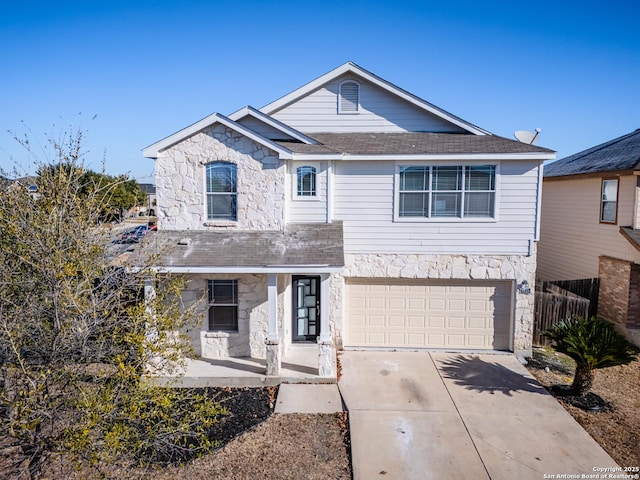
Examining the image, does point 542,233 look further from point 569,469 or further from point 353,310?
point 569,469

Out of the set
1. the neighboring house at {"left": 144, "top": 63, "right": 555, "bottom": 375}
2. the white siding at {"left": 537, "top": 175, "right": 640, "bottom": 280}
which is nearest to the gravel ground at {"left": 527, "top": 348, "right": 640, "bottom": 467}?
the neighboring house at {"left": 144, "top": 63, "right": 555, "bottom": 375}

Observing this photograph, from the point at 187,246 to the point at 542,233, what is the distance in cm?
1501

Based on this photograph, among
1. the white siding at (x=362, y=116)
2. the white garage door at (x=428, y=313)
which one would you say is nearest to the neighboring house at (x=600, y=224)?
the white garage door at (x=428, y=313)

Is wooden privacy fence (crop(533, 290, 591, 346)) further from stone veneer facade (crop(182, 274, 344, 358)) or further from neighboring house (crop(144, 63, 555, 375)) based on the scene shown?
stone veneer facade (crop(182, 274, 344, 358))

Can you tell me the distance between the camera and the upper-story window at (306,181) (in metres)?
12.0

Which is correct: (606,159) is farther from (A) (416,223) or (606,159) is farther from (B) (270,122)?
(B) (270,122)

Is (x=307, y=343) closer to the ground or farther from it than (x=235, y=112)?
closer to the ground

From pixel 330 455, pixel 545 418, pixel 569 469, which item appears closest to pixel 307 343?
pixel 330 455

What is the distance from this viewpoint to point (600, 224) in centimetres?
1470

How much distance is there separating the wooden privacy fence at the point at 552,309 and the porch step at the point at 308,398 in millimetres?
6713

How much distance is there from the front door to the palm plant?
6.14 m

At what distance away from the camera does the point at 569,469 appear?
7070mm

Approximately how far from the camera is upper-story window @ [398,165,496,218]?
11883mm

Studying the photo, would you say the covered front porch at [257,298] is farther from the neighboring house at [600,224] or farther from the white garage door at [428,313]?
the neighboring house at [600,224]
